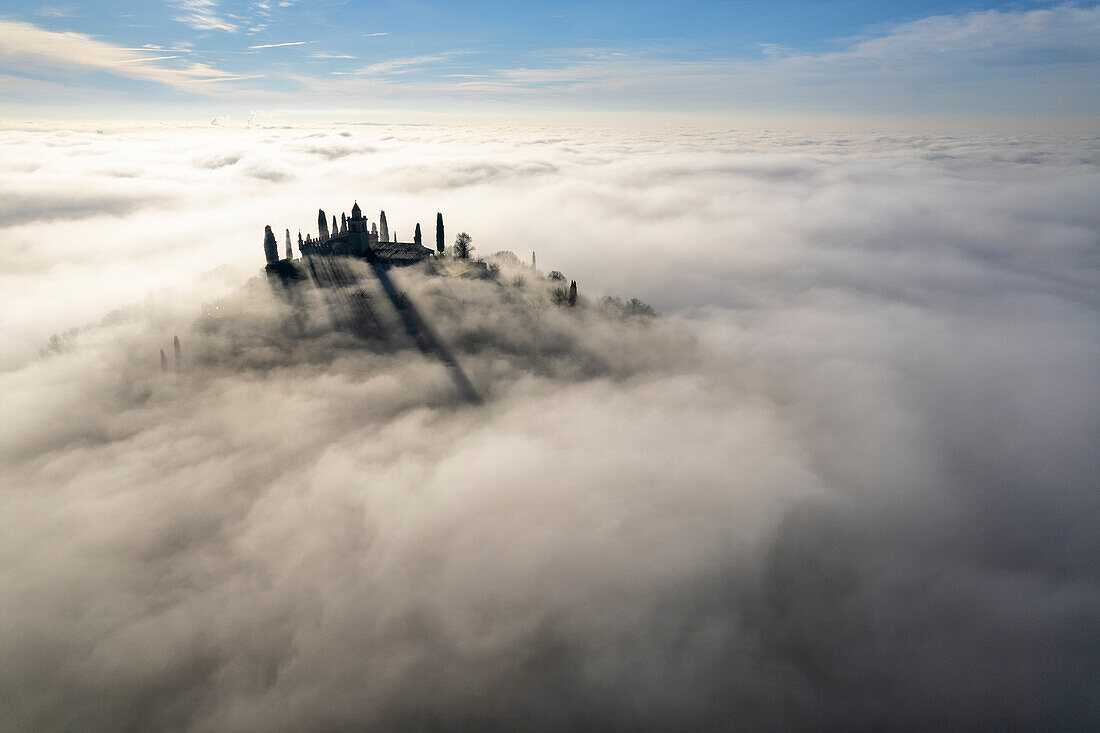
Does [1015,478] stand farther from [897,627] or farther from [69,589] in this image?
[69,589]

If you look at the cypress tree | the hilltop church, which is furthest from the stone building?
the cypress tree

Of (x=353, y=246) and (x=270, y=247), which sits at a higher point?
(x=270, y=247)

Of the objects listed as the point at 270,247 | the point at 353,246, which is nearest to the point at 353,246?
the point at 353,246

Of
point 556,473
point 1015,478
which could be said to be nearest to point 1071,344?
point 1015,478

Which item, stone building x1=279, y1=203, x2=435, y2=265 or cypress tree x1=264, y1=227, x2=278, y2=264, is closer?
cypress tree x1=264, y1=227, x2=278, y2=264

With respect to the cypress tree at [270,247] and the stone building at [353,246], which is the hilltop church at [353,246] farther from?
the cypress tree at [270,247]

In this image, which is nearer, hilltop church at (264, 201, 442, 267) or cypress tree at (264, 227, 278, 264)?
cypress tree at (264, 227, 278, 264)

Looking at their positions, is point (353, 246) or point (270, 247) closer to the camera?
point (270, 247)

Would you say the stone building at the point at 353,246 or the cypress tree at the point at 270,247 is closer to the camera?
the cypress tree at the point at 270,247

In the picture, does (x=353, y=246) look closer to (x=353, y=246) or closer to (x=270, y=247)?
(x=353, y=246)

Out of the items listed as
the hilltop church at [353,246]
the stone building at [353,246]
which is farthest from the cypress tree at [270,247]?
the stone building at [353,246]

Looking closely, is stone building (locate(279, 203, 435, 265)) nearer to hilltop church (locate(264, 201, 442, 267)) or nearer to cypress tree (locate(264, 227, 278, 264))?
hilltop church (locate(264, 201, 442, 267))

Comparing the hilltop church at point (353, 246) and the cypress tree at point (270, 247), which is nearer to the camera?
the cypress tree at point (270, 247)
